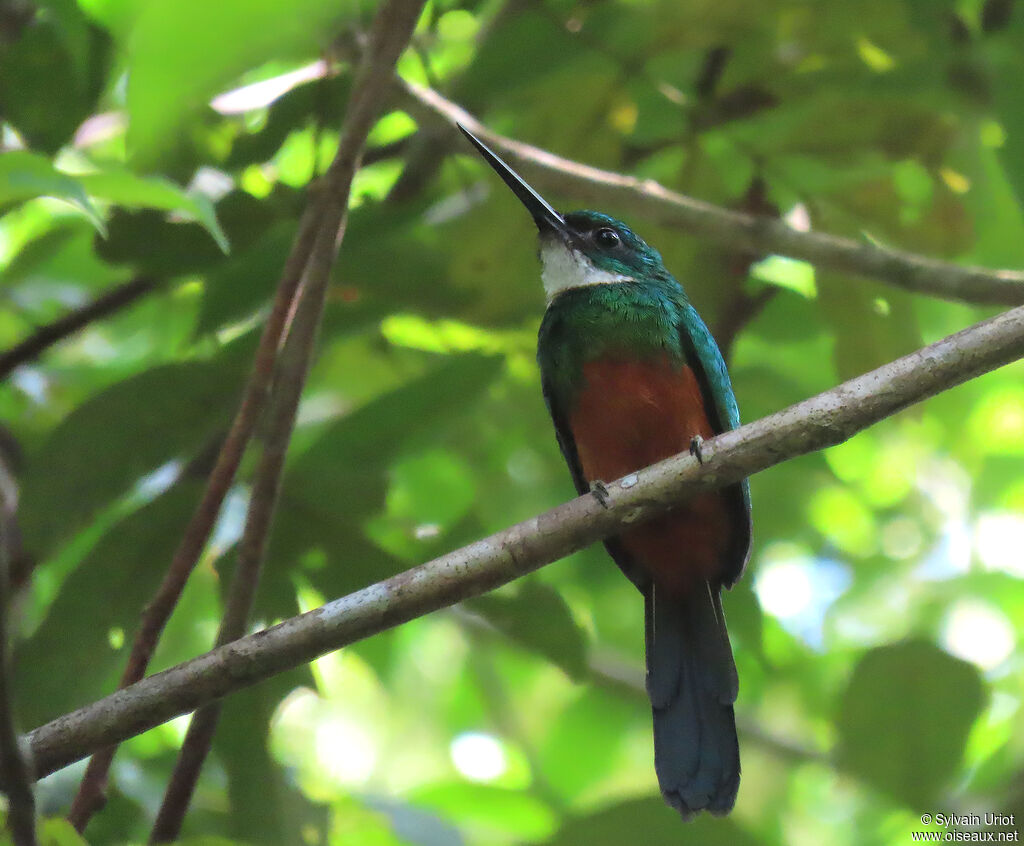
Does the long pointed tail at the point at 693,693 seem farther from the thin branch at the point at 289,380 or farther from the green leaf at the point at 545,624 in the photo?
the thin branch at the point at 289,380

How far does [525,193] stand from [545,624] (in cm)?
118

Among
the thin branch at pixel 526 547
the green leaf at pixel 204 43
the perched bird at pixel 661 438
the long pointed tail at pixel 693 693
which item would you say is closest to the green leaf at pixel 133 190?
the green leaf at pixel 204 43

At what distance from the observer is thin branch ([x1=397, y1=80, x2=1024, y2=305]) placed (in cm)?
271

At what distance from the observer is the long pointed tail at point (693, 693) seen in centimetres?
258

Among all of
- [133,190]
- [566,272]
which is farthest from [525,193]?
[133,190]

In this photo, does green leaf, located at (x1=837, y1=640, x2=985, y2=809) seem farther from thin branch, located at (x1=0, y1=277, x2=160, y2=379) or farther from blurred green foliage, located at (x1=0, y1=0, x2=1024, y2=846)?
thin branch, located at (x1=0, y1=277, x2=160, y2=379)

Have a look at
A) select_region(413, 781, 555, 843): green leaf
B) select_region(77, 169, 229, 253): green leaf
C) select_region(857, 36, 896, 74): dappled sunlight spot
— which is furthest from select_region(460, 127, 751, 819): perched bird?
select_region(77, 169, 229, 253): green leaf

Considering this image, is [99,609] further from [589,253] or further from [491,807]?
[589,253]

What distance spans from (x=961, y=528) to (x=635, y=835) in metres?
3.61

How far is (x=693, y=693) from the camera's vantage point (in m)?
2.89

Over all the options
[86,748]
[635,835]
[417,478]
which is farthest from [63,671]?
[417,478]

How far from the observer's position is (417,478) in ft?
11.6

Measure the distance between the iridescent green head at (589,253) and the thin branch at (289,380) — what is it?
878 mm

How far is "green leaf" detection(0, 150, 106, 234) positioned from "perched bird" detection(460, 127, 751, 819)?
5.32 feet
